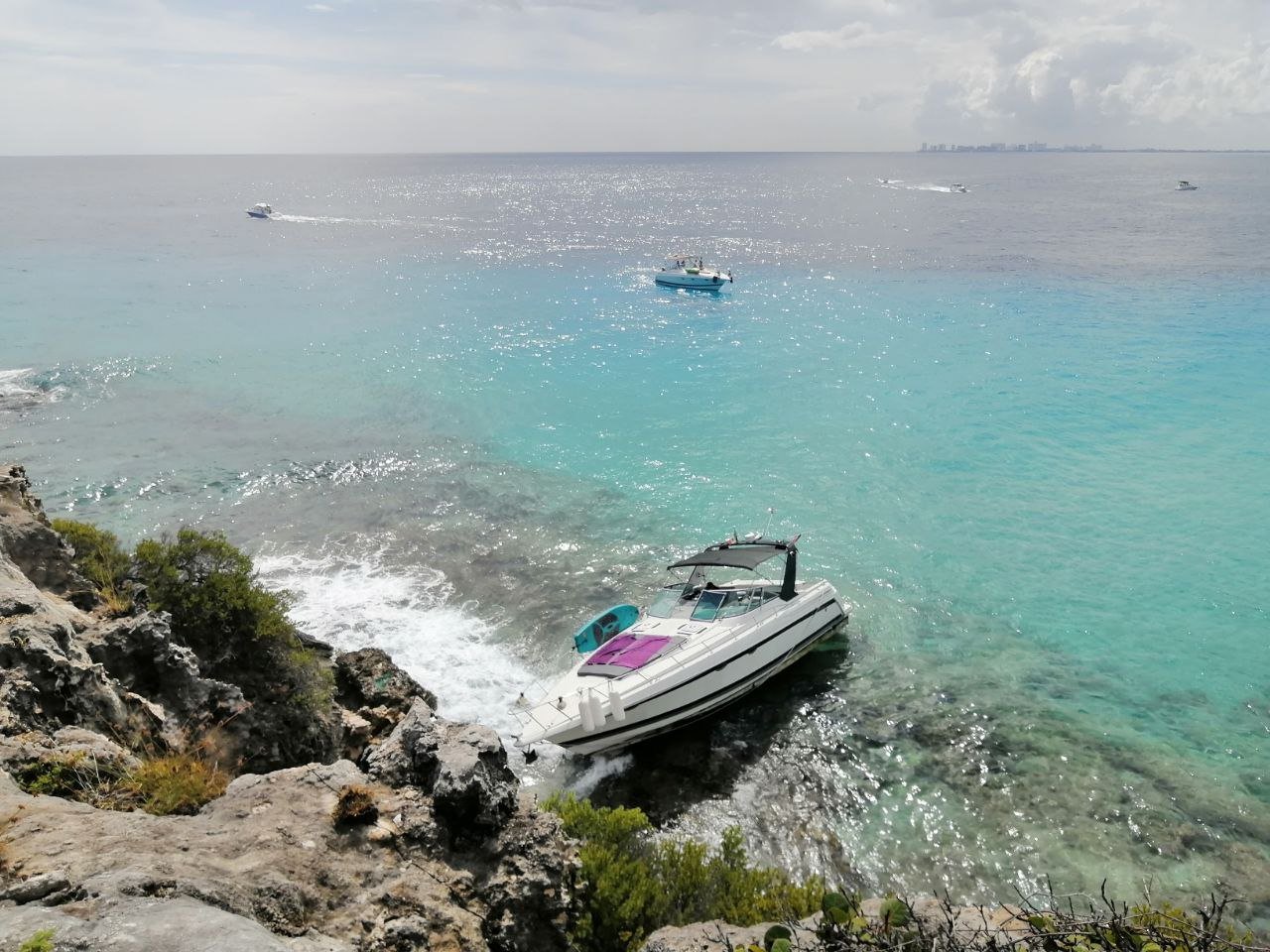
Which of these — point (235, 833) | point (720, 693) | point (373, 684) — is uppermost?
point (235, 833)

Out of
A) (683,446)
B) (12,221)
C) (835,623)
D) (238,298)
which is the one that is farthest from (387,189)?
(835,623)

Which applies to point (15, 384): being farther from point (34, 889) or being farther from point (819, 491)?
point (34, 889)

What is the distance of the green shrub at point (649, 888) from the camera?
32.3ft

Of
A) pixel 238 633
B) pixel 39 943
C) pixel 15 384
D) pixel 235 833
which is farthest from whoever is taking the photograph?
pixel 15 384

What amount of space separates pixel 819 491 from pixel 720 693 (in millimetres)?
13694

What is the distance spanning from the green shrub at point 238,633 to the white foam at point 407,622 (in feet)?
13.2

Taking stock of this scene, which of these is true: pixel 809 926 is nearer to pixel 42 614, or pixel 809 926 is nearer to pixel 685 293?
pixel 42 614

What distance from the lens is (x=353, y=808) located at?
8.45 m

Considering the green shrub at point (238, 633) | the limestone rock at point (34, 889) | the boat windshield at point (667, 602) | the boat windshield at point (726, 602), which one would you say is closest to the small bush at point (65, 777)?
the limestone rock at point (34, 889)

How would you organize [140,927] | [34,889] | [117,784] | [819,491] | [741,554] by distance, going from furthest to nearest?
[819,491] < [741,554] < [117,784] < [34,889] < [140,927]

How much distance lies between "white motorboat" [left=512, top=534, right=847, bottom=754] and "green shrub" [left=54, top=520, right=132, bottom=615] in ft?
26.7

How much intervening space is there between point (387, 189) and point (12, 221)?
82.2 m

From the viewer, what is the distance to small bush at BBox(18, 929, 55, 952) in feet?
16.0

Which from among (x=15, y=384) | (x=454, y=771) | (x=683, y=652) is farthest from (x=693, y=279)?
(x=454, y=771)
